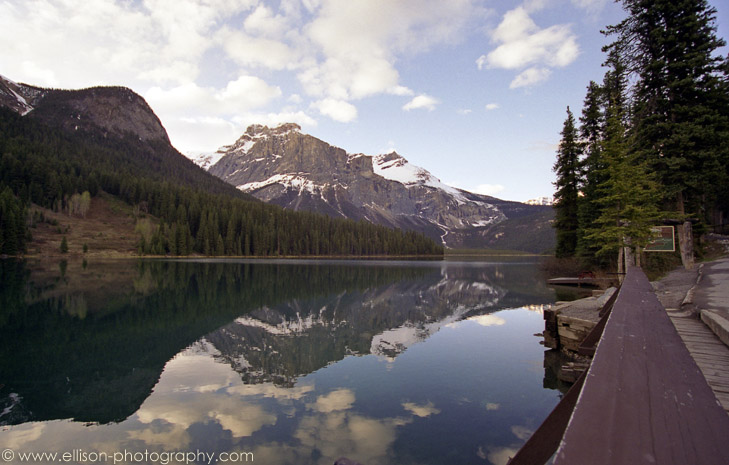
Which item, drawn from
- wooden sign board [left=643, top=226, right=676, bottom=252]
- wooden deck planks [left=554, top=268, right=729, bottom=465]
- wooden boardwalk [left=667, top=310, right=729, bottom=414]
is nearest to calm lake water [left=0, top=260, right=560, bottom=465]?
wooden boardwalk [left=667, top=310, right=729, bottom=414]

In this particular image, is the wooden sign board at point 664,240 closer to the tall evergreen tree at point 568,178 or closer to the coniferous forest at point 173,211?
the tall evergreen tree at point 568,178

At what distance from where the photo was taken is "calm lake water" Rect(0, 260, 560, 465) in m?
9.53

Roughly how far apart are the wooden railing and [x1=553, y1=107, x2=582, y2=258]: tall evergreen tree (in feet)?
173

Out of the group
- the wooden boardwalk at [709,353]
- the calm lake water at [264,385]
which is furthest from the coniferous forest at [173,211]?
the wooden boardwalk at [709,353]

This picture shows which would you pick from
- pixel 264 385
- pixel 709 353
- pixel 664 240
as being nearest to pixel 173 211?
pixel 264 385

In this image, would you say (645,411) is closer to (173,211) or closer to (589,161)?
(589,161)

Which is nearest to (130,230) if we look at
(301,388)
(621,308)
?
(301,388)

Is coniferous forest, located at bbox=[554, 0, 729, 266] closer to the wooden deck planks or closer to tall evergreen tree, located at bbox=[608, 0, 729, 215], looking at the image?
tall evergreen tree, located at bbox=[608, 0, 729, 215]

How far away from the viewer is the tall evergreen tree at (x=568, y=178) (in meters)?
50.8

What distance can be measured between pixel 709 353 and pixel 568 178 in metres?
48.6

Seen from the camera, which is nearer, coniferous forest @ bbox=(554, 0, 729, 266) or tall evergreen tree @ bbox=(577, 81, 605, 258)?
coniferous forest @ bbox=(554, 0, 729, 266)

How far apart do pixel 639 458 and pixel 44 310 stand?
34460 mm

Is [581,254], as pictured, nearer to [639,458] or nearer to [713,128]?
[713,128]

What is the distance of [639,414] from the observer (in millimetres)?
2150
